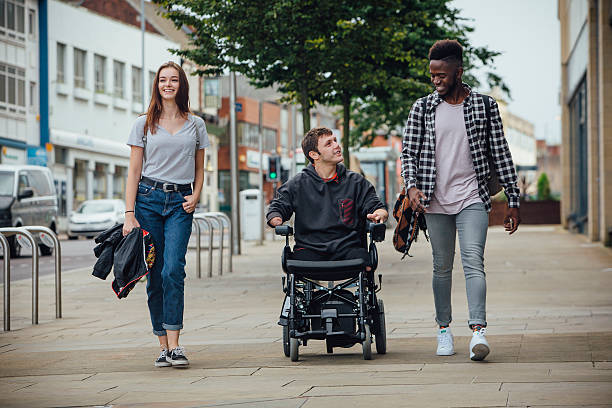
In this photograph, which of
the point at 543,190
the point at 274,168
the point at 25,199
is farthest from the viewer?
the point at 543,190

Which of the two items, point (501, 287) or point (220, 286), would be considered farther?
point (220, 286)

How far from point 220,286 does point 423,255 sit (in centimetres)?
902

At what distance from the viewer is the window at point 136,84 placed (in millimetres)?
61125

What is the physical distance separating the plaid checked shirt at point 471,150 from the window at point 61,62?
4690 centimetres

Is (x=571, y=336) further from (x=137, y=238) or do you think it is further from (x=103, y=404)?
(x=103, y=404)

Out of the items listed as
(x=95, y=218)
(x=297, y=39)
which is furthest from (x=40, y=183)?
(x=297, y=39)

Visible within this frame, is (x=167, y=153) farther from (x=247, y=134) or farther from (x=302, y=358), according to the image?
(x=247, y=134)

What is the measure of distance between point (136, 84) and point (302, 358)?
55614mm

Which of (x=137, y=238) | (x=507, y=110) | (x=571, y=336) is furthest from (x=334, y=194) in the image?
(x=507, y=110)

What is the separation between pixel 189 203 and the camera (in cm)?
693

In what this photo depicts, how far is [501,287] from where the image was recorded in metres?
13.6

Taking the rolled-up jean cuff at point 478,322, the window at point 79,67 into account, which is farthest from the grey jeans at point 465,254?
the window at point 79,67

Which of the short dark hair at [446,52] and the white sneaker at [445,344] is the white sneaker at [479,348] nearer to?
the white sneaker at [445,344]

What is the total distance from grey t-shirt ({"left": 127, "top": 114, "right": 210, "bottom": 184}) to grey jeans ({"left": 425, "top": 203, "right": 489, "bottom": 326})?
156 cm
